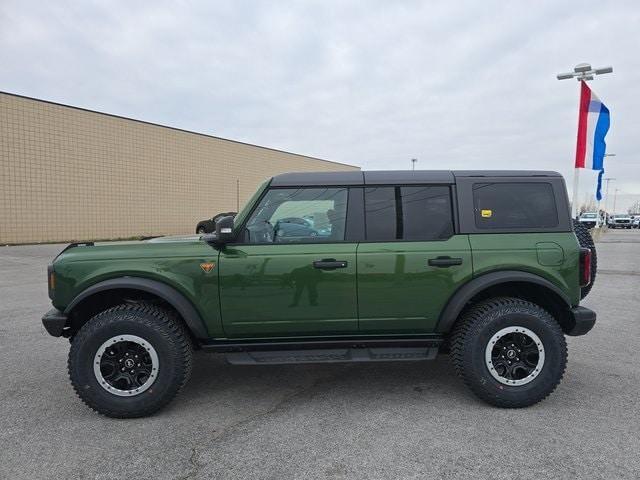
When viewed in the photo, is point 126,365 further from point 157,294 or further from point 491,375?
point 491,375

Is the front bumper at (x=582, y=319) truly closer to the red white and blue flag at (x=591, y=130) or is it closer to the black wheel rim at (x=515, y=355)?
the black wheel rim at (x=515, y=355)

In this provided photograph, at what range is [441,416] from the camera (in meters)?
3.21

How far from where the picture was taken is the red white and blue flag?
42.3ft

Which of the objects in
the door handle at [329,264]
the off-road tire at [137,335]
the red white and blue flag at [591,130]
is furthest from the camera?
the red white and blue flag at [591,130]

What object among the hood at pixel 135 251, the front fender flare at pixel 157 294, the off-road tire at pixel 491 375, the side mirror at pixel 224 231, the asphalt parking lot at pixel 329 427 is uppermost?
the side mirror at pixel 224 231

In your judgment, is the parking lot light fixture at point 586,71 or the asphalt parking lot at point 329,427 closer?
the asphalt parking lot at point 329,427

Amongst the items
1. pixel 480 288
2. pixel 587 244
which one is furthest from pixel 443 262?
pixel 587 244

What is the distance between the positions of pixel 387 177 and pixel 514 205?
1.06 metres

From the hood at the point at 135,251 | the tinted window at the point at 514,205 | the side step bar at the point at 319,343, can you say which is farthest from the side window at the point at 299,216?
the tinted window at the point at 514,205

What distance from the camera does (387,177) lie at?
3.62 meters

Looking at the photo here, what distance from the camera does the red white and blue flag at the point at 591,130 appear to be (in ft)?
42.3

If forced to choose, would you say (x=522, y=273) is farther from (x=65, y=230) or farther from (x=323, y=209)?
(x=65, y=230)

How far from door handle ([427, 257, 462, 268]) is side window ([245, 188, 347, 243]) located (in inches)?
28.8

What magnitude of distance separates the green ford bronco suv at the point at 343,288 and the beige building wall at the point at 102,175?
1923cm
